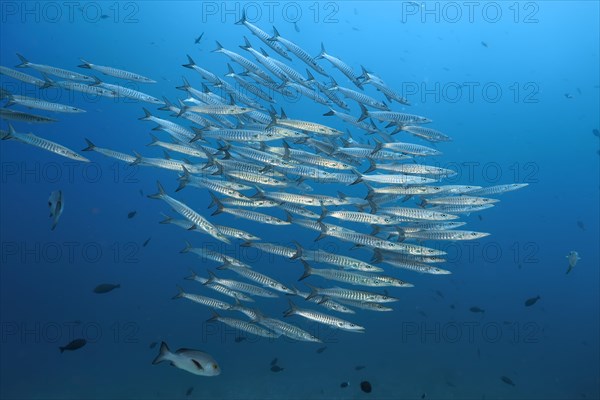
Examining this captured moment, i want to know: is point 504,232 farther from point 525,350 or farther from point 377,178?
point 377,178

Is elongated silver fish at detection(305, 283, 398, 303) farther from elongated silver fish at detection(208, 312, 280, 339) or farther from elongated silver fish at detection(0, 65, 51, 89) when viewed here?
elongated silver fish at detection(0, 65, 51, 89)

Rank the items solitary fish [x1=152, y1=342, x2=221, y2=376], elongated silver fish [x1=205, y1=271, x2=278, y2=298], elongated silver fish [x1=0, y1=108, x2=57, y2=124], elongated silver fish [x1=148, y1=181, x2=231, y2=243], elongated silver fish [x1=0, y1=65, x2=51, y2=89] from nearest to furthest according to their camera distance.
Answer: solitary fish [x1=152, y1=342, x2=221, y2=376], elongated silver fish [x1=0, y1=108, x2=57, y2=124], elongated silver fish [x1=148, y1=181, x2=231, y2=243], elongated silver fish [x1=0, y1=65, x2=51, y2=89], elongated silver fish [x1=205, y1=271, x2=278, y2=298]

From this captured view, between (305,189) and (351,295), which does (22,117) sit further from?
(351,295)

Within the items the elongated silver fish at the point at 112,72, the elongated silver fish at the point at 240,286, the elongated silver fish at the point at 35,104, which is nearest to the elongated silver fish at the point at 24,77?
the elongated silver fish at the point at 35,104

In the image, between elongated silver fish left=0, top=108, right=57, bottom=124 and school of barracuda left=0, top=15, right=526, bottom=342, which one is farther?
school of barracuda left=0, top=15, right=526, bottom=342

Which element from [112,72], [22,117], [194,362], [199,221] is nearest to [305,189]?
[199,221]

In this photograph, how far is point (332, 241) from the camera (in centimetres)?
1983

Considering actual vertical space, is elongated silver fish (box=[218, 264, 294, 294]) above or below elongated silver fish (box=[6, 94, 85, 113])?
below

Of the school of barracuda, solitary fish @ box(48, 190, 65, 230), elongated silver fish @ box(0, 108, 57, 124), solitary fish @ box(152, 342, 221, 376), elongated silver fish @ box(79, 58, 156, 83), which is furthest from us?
elongated silver fish @ box(79, 58, 156, 83)

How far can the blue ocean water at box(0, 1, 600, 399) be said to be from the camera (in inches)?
551

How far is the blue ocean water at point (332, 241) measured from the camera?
14.0 meters

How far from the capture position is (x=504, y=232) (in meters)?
21.9

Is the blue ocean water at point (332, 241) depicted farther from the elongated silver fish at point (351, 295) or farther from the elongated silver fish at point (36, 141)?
the elongated silver fish at point (36, 141)

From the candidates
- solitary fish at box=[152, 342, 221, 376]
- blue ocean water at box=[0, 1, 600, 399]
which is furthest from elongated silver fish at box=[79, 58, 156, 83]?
blue ocean water at box=[0, 1, 600, 399]
